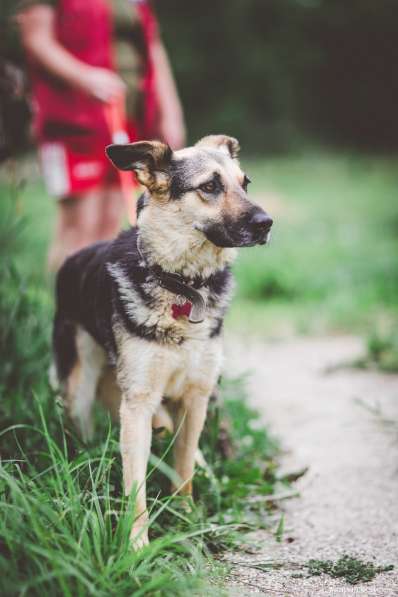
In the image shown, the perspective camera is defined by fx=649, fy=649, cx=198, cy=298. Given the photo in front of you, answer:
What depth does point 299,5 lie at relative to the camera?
827 inches

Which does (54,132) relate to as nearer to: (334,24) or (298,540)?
(298,540)

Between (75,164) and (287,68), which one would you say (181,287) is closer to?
(75,164)

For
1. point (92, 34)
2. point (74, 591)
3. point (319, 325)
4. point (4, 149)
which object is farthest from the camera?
point (319, 325)

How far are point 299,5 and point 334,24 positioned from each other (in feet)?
4.37

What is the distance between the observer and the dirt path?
217 centimetres

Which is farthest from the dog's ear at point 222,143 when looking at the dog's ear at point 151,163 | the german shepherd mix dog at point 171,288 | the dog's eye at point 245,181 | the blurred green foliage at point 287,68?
the blurred green foliage at point 287,68

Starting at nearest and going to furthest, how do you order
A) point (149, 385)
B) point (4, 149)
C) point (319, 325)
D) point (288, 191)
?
point (149, 385) < point (4, 149) < point (319, 325) < point (288, 191)

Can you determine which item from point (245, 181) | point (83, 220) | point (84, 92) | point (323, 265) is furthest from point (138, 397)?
point (323, 265)

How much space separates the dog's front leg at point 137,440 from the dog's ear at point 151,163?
2.73 ft

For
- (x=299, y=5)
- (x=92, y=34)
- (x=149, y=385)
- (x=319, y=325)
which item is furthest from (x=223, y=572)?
(x=299, y=5)

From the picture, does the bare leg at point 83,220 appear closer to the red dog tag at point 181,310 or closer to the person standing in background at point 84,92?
the person standing in background at point 84,92

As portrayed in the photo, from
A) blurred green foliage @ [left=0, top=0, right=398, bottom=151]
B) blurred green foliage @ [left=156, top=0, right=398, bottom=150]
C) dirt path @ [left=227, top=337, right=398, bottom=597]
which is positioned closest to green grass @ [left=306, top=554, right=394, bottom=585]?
dirt path @ [left=227, top=337, right=398, bottom=597]

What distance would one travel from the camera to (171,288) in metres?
2.49

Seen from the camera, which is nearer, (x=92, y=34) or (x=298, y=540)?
(x=298, y=540)
